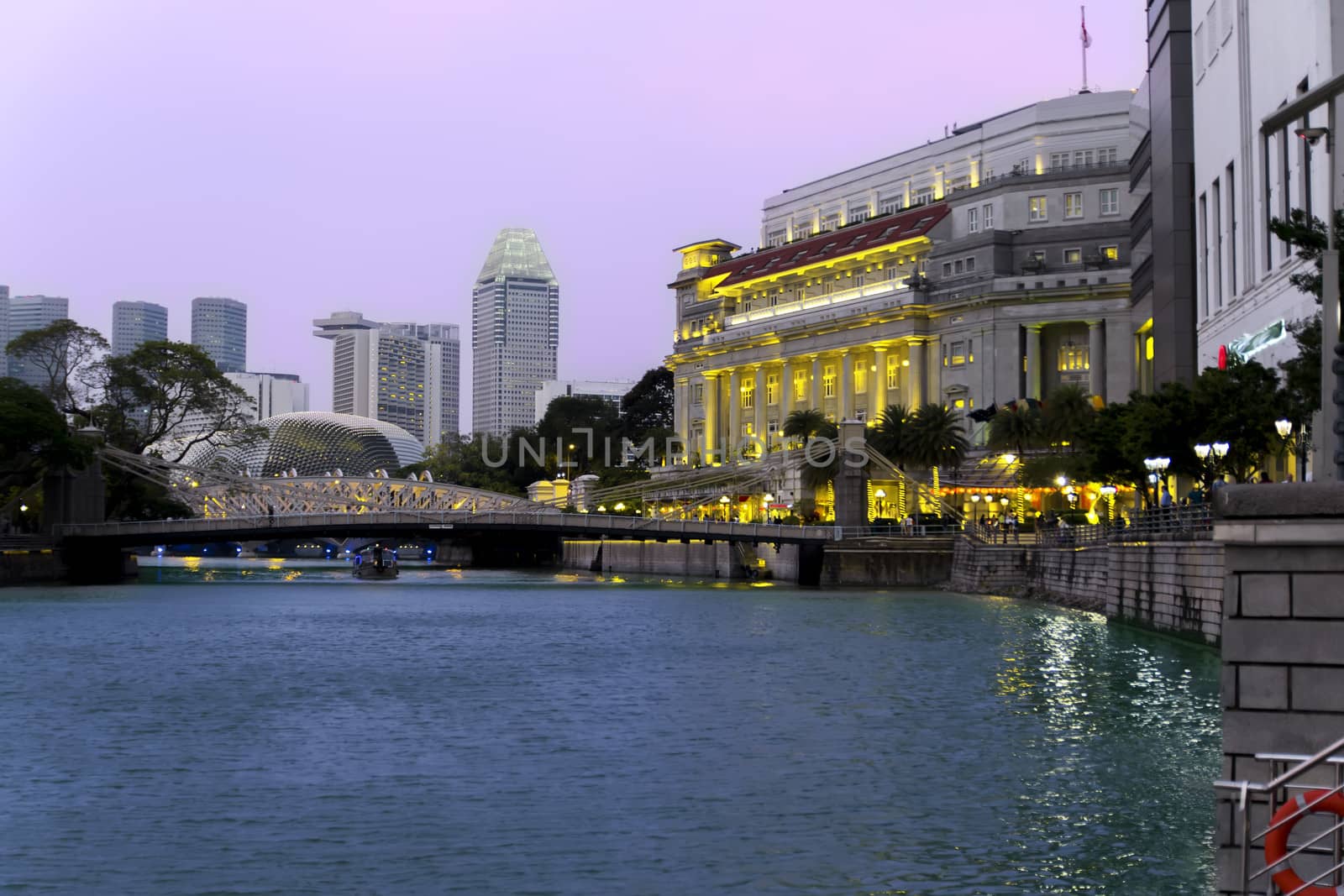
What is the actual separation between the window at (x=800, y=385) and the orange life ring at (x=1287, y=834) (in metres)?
141

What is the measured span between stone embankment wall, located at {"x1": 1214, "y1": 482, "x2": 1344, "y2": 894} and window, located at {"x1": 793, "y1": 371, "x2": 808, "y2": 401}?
139311 millimetres

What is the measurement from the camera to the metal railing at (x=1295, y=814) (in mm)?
Result: 12906

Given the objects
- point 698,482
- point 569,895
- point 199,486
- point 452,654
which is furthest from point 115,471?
point 569,895

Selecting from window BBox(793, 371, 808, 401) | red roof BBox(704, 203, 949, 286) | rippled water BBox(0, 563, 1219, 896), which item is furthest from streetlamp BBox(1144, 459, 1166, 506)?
window BBox(793, 371, 808, 401)

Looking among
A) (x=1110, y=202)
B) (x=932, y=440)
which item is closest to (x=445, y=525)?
(x=932, y=440)

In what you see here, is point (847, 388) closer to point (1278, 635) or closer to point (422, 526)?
point (422, 526)

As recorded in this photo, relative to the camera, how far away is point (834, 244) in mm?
154750

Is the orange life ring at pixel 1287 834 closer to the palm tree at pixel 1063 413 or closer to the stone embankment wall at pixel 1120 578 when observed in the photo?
the stone embankment wall at pixel 1120 578

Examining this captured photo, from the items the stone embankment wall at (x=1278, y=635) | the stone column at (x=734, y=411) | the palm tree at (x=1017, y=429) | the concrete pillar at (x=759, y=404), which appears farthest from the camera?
the stone column at (x=734, y=411)

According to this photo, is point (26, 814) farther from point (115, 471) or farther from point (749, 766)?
point (115, 471)

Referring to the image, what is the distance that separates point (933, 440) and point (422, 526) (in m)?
33.5

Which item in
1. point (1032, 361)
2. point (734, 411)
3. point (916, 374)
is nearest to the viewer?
point (1032, 361)

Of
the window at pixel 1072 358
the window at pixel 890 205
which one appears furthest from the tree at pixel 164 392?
the window at pixel 890 205

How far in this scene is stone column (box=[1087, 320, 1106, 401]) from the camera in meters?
129
